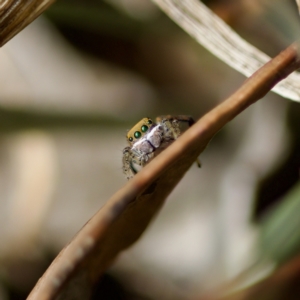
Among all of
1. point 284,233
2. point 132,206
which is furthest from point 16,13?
point 284,233

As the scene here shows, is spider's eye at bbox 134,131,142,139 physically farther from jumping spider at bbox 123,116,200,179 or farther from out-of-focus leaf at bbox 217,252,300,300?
out-of-focus leaf at bbox 217,252,300,300

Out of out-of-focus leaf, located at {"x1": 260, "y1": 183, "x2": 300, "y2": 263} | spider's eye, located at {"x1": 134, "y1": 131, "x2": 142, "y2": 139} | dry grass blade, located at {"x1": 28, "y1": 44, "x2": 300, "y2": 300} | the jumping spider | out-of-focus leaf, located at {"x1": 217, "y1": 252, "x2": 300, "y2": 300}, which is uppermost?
spider's eye, located at {"x1": 134, "y1": 131, "x2": 142, "y2": 139}

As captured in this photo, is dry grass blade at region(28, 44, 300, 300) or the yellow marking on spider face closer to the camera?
dry grass blade at region(28, 44, 300, 300)

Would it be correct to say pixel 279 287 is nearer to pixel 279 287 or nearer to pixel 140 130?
pixel 279 287

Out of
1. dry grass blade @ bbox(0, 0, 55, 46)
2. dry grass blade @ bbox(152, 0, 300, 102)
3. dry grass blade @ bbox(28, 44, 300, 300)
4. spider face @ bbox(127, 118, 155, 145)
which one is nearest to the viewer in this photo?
dry grass blade @ bbox(28, 44, 300, 300)

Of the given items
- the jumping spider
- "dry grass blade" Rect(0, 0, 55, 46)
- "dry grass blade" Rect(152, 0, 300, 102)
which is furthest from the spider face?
"dry grass blade" Rect(0, 0, 55, 46)
